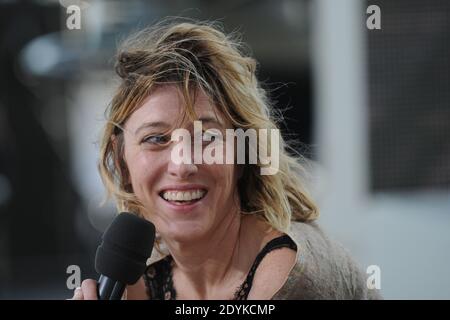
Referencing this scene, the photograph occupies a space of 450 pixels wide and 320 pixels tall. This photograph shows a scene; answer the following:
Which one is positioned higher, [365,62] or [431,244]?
[365,62]

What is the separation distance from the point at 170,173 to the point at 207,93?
0.35ft

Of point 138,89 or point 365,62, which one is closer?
point 138,89

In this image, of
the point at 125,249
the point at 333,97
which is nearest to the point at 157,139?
the point at 125,249

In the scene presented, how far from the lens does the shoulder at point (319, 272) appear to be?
932 mm

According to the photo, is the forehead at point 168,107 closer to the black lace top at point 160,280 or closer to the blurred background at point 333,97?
the blurred background at point 333,97

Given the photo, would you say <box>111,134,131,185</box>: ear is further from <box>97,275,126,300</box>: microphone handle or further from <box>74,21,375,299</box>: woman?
<box>97,275,126,300</box>: microphone handle

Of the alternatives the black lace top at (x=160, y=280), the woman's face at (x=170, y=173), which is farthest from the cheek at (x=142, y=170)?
the black lace top at (x=160, y=280)

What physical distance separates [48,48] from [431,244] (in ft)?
3.12

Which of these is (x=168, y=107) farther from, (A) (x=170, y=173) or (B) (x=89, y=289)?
(B) (x=89, y=289)

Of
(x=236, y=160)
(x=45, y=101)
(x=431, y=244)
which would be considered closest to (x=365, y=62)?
(x=431, y=244)

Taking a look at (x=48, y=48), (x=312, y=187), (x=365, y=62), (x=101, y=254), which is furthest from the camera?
(x=48, y=48)

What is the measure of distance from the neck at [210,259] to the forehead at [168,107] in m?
0.14
